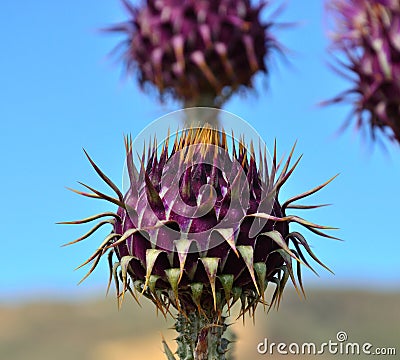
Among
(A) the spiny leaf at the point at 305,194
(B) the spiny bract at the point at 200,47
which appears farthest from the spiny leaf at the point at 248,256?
(B) the spiny bract at the point at 200,47

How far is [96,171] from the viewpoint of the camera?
307 centimetres

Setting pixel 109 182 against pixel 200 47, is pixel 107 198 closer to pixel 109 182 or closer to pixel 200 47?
pixel 109 182

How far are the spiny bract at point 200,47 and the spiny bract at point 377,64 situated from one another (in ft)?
5.48

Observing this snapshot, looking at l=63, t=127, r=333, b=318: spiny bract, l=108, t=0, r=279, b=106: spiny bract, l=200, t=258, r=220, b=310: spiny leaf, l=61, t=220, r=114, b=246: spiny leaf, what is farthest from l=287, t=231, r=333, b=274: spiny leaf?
l=108, t=0, r=279, b=106: spiny bract

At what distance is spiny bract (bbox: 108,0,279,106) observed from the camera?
5.53 meters

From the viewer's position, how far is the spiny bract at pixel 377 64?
3.76 meters

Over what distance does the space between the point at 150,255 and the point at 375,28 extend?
6.14 ft

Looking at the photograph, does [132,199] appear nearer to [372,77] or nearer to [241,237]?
[241,237]

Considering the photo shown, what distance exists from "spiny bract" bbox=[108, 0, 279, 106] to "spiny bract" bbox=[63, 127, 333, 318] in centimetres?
236

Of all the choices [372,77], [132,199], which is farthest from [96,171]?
[372,77]

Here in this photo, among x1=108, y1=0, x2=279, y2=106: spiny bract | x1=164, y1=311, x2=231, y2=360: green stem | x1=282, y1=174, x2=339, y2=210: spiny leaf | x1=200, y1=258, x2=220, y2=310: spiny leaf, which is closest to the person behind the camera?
x1=200, y1=258, x2=220, y2=310: spiny leaf

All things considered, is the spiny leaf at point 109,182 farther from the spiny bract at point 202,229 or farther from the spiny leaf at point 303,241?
the spiny leaf at point 303,241

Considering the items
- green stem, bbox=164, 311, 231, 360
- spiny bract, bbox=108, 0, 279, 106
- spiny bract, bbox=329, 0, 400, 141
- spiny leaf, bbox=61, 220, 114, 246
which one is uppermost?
spiny bract, bbox=108, 0, 279, 106

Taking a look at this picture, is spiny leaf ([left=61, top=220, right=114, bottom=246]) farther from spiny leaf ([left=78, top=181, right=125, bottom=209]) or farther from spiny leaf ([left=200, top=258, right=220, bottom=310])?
spiny leaf ([left=200, top=258, right=220, bottom=310])
